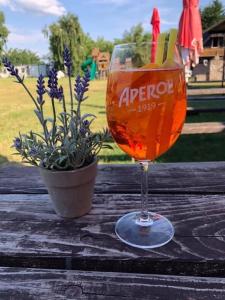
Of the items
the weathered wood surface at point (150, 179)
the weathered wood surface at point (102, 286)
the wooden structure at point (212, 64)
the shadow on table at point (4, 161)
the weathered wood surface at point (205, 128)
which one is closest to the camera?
the weathered wood surface at point (102, 286)

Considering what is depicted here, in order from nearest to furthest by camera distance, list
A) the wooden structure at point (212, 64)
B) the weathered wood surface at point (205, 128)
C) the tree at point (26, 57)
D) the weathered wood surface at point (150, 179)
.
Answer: the weathered wood surface at point (150, 179) → the weathered wood surface at point (205, 128) → the wooden structure at point (212, 64) → the tree at point (26, 57)

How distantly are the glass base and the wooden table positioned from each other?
0.01m

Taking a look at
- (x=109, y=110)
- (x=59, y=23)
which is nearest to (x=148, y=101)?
(x=109, y=110)

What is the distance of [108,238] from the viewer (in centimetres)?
55

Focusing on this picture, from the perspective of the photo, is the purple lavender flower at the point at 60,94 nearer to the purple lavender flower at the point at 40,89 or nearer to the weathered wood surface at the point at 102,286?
the purple lavender flower at the point at 40,89

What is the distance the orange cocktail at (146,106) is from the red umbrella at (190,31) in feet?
13.0

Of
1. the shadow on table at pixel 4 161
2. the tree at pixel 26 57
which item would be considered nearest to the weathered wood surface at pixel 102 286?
the shadow on table at pixel 4 161

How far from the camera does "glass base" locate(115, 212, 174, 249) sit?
534mm

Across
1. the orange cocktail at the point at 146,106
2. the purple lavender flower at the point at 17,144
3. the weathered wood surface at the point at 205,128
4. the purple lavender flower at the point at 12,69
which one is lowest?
the weathered wood surface at the point at 205,128

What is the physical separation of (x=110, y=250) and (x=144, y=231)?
0.09 meters

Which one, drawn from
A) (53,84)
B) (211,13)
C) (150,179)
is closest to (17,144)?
(53,84)

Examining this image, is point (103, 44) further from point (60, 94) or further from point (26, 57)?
point (60, 94)

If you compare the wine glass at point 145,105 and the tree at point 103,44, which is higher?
the tree at point 103,44

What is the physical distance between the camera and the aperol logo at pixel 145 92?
0.51 meters
